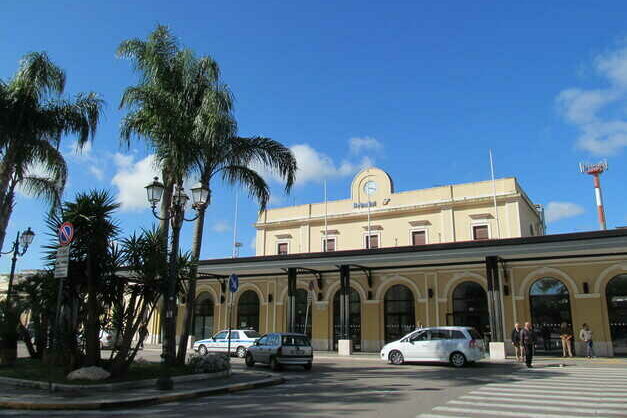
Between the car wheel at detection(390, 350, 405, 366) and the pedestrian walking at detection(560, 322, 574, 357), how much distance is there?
781 cm

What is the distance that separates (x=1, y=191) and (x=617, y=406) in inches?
779

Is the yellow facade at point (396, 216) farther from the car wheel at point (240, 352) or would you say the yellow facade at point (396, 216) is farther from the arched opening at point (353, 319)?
the car wheel at point (240, 352)

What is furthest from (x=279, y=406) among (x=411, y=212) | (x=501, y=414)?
(x=411, y=212)

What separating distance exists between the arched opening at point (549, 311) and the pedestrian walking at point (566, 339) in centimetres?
37

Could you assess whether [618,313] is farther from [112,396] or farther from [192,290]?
[112,396]

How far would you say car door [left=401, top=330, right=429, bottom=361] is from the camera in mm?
20078

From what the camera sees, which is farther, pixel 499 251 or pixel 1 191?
pixel 499 251

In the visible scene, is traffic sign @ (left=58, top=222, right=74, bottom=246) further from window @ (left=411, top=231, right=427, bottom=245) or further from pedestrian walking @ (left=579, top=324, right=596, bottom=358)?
window @ (left=411, top=231, right=427, bottom=245)

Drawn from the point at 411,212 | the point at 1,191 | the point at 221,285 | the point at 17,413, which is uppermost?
the point at 411,212

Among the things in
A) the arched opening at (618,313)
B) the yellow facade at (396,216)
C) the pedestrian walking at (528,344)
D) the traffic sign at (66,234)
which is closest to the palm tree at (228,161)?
the traffic sign at (66,234)

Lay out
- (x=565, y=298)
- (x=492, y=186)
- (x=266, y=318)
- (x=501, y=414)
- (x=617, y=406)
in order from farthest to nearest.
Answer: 1. (x=492, y=186)
2. (x=266, y=318)
3. (x=565, y=298)
4. (x=617, y=406)
5. (x=501, y=414)

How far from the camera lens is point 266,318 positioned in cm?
3194

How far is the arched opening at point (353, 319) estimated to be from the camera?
29.2 meters

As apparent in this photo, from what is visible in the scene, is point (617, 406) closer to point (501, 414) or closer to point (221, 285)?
point (501, 414)
